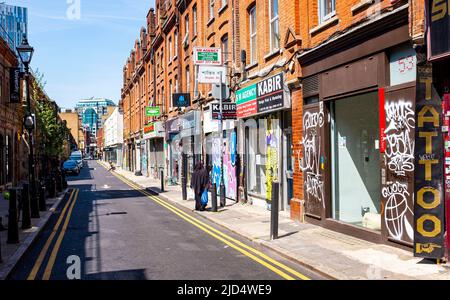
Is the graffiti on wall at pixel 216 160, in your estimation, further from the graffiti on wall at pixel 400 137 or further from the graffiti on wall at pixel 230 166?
the graffiti on wall at pixel 400 137

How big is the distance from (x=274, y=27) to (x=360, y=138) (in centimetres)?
608

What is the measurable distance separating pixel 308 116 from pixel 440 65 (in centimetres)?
490

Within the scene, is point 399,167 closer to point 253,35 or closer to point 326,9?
point 326,9

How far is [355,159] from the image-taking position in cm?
1115

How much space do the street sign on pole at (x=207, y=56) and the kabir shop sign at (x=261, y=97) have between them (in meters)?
1.55

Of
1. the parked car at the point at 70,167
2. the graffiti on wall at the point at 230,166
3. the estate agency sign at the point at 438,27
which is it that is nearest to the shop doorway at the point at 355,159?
the estate agency sign at the point at 438,27

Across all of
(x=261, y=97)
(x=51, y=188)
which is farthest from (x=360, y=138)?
(x=51, y=188)

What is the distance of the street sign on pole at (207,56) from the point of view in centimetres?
1673

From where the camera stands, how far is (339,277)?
6762mm

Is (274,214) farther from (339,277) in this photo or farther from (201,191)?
(201,191)

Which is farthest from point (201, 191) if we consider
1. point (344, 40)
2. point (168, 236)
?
point (344, 40)

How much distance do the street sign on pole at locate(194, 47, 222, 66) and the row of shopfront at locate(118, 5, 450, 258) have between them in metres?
1.53

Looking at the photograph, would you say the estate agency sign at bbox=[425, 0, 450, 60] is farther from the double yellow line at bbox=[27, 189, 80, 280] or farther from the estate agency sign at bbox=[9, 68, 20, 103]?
the estate agency sign at bbox=[9, 68, 20, 103]

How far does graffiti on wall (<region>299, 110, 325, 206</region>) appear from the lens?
455 inches
